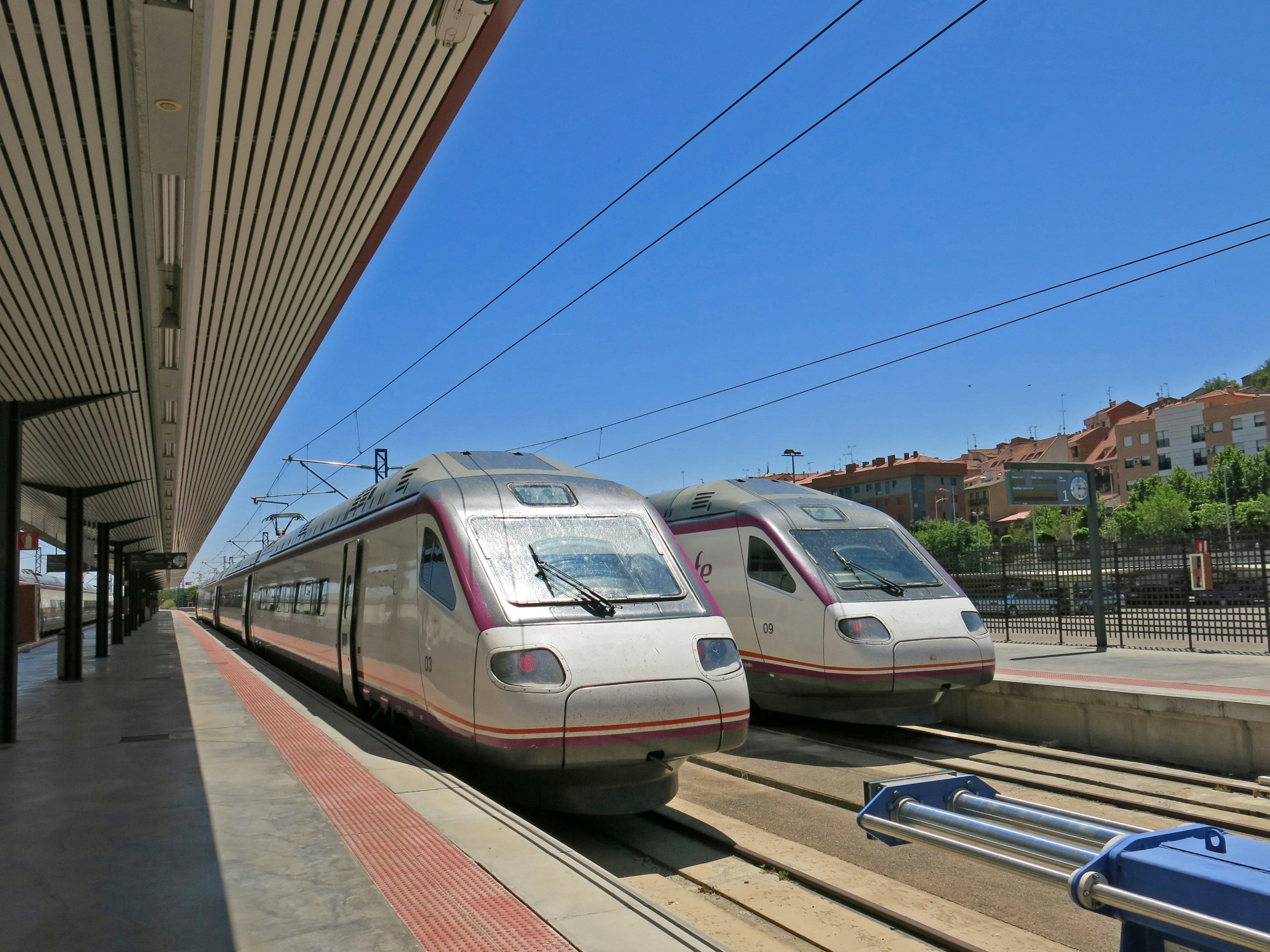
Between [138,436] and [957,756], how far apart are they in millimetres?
13683

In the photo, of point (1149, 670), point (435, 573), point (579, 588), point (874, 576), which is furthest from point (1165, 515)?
point (435, 573)

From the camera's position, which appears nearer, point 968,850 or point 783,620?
point 968,850

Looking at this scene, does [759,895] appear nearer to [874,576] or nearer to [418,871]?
[418,871]

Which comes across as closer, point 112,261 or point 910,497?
point 112,261

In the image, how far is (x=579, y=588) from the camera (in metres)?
7.09

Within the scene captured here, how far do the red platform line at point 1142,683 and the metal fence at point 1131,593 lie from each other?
3460 mm

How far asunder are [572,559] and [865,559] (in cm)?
427

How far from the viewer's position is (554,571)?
722 centimetres

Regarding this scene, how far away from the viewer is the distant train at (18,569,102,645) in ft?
112

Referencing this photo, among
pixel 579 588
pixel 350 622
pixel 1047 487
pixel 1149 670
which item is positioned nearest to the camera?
pixel 579 588

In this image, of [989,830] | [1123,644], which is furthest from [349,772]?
[1123,644]

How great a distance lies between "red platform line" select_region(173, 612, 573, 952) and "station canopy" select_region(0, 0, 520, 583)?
422 cm

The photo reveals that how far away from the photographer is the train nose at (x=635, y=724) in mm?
6223

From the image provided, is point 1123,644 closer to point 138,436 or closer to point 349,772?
point 349,772
